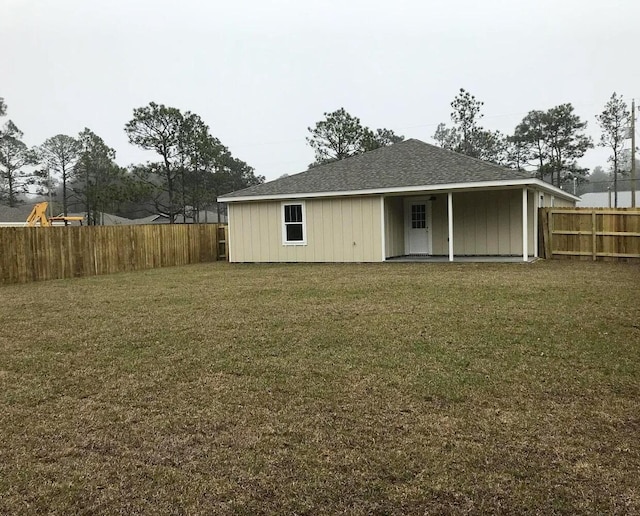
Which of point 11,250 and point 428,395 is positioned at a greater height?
point 11,250

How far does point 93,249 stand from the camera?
14383 millimetres

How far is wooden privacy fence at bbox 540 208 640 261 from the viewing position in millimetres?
13508

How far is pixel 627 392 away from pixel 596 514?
184cm

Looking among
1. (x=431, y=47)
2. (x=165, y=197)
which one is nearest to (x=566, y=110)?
(x=431, y=47)

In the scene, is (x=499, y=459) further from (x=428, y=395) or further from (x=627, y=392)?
(x=627, y=392)

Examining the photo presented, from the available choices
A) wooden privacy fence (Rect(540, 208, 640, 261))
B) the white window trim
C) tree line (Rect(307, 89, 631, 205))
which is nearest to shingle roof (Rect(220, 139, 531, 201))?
the white window trim

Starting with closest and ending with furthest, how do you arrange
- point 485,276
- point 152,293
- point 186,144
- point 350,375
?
point 350,375 < point 152,293 < point 485,276 < point 186,144

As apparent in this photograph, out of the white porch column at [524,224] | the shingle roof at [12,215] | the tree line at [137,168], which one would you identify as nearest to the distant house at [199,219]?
the tree line at [137,168]

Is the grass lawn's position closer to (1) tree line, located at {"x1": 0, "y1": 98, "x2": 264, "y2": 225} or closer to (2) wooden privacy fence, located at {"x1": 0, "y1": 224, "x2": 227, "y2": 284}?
(2) wooden privacy fence, located at {"x1": 0, "y1": 224, "x2": 227, "y2": 284}

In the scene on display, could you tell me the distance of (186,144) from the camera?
34438 millimetres

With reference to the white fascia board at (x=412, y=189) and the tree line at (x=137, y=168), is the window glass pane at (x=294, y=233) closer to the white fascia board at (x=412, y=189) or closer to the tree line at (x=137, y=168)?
the white fascia board at (x=412, y=189)

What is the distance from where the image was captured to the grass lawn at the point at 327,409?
2.50 metres

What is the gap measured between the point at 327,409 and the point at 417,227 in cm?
1357

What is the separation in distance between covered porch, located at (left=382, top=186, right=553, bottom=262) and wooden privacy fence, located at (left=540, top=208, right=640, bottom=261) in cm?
43
